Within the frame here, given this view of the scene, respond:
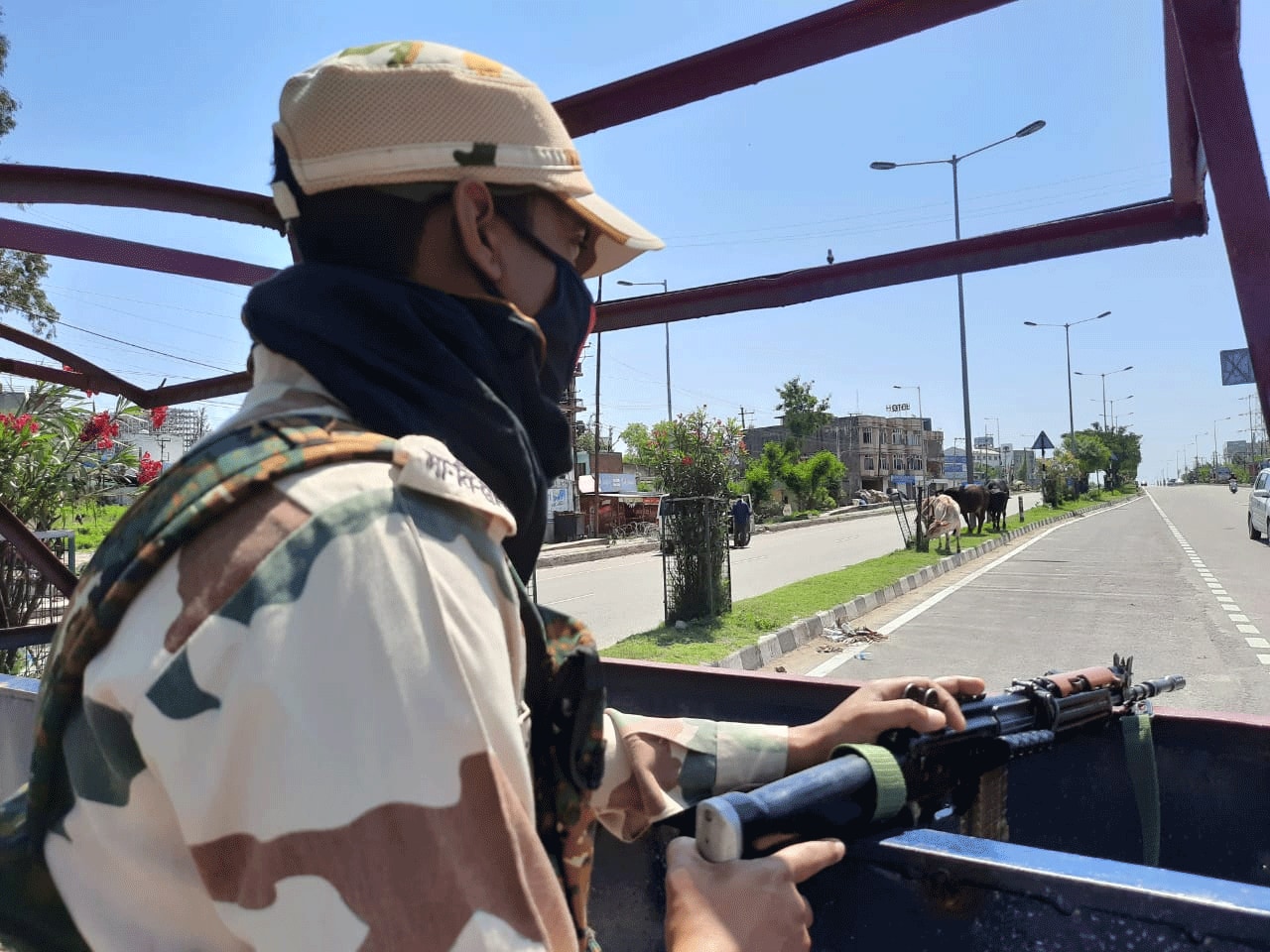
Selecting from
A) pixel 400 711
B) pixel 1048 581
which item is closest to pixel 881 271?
pixel 400 711

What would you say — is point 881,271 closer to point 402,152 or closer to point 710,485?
point 402,152

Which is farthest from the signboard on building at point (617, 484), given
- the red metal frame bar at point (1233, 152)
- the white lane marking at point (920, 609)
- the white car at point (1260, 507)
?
the red metal frame bar at point (1233, 152)

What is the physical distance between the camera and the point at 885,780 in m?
1.29

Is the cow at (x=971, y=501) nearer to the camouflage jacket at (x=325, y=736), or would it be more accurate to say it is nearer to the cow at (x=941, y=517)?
the cow at (x=941, y=517)

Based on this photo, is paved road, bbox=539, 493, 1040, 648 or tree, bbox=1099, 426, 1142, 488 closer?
paved road, bbox=539, 493, 1040, 648

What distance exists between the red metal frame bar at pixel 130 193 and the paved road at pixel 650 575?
5903 millimetres

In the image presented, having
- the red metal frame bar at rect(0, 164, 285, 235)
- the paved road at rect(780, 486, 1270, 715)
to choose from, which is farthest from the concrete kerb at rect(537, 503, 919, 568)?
the red metal frame bar at rect(0, 164, 285, 235)

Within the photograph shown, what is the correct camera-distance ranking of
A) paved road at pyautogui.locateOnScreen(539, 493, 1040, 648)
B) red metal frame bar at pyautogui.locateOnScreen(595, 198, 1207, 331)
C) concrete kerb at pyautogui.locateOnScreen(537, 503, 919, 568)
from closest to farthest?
1. red metal frame bar at pyautogui.locateOnScreen(595, 198, 1207, 331)
2. paved road at pyautogui.locateOnScreen(539, 493, 1040, 648)
3. concrete kerb at pyautogui.locateOnScreen(537, 503, 919, 568)

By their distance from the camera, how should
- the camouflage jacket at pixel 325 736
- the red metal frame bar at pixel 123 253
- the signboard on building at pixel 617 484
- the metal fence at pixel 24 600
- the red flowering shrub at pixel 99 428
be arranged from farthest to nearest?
the signboard on building at pixel 617 484 → the red flowering shrub at pixel 99 428 → the metal fence at pixel 24 600 → the red metal frame bar at pixel 123 253 → the camouflage jacket at pixel 325 736

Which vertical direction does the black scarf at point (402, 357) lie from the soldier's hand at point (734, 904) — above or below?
above

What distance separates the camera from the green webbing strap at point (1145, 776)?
1696 mm

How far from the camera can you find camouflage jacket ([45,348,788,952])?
23.5 inches

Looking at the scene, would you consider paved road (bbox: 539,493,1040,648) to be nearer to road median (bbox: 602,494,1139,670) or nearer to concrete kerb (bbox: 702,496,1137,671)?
road median (bbox: 602,494,1139,670)

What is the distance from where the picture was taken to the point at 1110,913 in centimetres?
107
